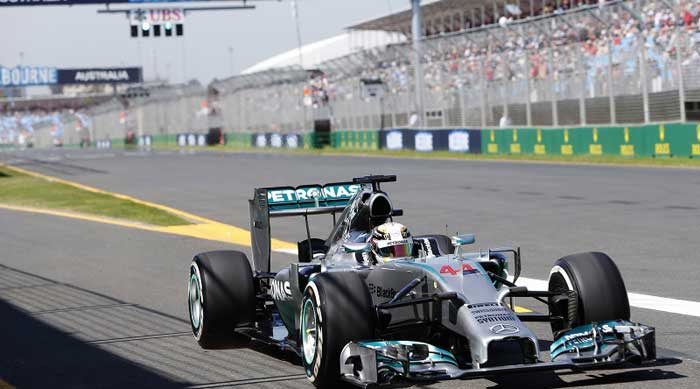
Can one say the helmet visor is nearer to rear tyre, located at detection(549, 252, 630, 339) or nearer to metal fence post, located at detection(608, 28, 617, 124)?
rear tyre, located at detection(549, 252, 630, 339)

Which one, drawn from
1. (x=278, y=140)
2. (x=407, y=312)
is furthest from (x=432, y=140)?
(x=407, y=312)

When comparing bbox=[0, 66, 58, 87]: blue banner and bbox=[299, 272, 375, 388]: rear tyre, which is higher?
bbox=[0, 66, 58, 87]: blue banner

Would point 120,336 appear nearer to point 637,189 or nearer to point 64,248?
point 64,248

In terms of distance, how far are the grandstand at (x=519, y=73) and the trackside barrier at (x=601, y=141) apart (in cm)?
38

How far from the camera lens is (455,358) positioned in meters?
7.15

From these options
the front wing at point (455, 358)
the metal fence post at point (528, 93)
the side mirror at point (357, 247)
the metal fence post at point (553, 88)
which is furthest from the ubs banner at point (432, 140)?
the front wing at point (455, 358)

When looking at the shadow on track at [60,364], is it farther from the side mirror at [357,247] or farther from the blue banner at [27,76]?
the blue banner at [27,76]

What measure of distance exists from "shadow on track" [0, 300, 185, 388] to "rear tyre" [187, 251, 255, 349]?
0.68m

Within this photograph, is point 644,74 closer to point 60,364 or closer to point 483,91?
point 483,91

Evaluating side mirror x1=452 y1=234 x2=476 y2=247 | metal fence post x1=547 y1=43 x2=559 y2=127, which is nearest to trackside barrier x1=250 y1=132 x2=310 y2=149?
metal fence post x1=547 y1=43 x2=559 y2=127

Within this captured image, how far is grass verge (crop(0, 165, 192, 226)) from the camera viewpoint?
73.9ft

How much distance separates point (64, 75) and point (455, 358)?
121755 mm

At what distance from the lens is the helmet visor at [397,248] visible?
8242 millimetres

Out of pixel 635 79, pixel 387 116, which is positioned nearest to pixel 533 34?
pixel 635 79
